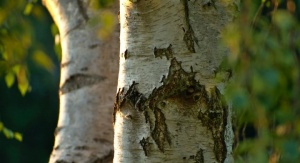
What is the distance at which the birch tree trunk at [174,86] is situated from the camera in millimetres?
1541

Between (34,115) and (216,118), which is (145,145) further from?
(34,115)

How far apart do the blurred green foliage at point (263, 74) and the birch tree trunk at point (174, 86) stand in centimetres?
3

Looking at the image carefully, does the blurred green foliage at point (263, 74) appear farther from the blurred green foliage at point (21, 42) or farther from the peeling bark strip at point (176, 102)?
the blurred green foliage at point (21, 42)

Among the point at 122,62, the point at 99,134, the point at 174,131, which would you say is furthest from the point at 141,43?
the point at 99,134

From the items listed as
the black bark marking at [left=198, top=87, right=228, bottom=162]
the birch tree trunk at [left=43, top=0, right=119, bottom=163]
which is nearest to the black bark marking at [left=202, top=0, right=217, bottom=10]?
the black bark marking at [left=198, top=87, right=228, bottom=162]

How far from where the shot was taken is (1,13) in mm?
1806

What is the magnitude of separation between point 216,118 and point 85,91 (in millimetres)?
746

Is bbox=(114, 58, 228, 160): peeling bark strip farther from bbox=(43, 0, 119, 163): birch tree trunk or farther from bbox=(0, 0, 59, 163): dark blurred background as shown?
bbox=(0, 0, 59, 163): dark blurred background

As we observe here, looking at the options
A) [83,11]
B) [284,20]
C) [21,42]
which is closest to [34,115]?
[83,11]

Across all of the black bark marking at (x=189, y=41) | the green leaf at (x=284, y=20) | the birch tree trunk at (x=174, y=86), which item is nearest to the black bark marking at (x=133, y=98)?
the birch tree trunk at (x=174, y=86)

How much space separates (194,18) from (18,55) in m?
0.38

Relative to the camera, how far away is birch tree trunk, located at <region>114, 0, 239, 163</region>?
1.54 meters

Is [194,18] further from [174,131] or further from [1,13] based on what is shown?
[1,13]

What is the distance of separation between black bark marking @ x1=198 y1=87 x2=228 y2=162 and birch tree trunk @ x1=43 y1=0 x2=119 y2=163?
682mm
